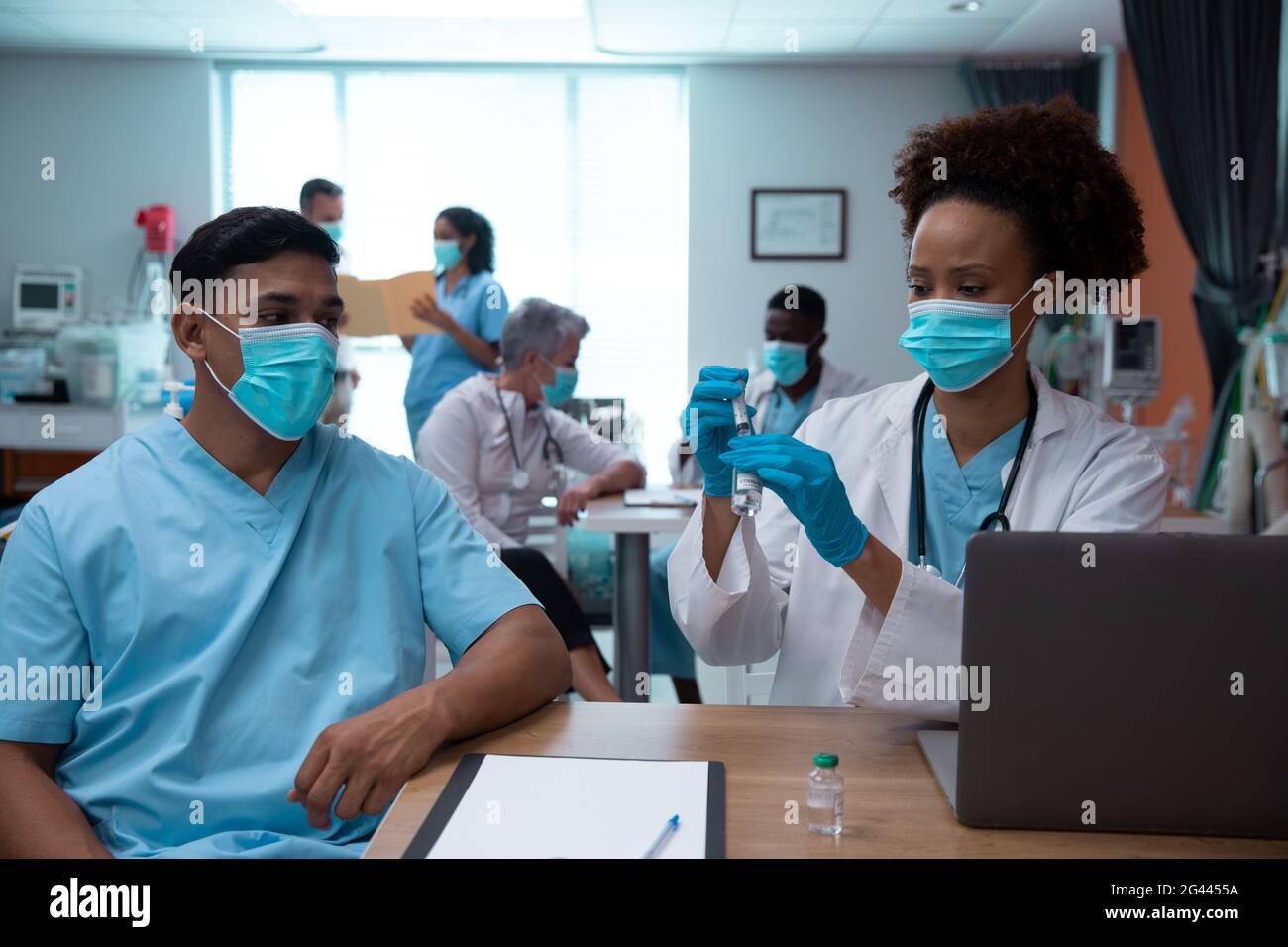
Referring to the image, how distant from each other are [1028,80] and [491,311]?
3634 millimetres

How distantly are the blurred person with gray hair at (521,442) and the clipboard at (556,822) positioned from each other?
79.0 inches

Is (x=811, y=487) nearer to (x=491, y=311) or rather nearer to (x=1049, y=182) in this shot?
(x=1049, y=182)

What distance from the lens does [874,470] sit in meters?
1.58

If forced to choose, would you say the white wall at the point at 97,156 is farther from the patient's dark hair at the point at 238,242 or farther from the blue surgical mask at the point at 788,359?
the patient's dark hair at the point at 238,242

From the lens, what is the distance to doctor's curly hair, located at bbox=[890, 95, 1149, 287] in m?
1.51

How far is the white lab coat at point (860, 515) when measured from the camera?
4.79 ft

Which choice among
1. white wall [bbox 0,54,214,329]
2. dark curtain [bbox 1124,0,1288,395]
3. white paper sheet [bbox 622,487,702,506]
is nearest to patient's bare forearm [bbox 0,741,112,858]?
white paper sheet [bbox 622,487,702,506]

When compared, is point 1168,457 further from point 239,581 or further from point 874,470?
point 239,581

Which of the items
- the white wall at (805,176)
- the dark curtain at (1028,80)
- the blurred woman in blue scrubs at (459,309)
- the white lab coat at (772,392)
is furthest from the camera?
the white wall at (805,176)

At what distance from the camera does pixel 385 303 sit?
4.05m

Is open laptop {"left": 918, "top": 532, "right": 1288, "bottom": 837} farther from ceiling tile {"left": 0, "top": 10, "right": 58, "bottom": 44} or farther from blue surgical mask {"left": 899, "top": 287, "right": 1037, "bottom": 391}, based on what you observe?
ceiling tile {"left": 0, "top": 10, "right": 58, "bottom": 44}

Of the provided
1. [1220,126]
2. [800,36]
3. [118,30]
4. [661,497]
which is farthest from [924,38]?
[118,30]

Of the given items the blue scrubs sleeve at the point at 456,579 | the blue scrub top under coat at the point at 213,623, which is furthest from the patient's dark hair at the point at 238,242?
the blue scrubs sleeve at the point at 456,579
